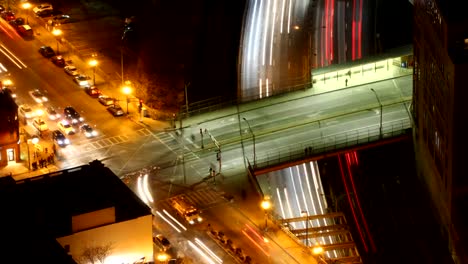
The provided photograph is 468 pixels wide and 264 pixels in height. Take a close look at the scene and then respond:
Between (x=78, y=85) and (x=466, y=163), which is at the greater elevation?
(x=78, y=85)

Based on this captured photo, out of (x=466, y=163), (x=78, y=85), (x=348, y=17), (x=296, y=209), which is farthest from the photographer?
(x=348, y=17)

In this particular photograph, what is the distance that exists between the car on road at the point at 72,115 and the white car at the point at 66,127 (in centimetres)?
56

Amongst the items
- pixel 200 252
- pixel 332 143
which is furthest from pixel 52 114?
pixel 200 252

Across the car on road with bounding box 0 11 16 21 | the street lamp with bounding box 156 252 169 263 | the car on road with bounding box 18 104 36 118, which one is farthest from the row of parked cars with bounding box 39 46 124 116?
the street lamp with bounding box 156 252 169 263

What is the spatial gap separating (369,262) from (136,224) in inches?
731

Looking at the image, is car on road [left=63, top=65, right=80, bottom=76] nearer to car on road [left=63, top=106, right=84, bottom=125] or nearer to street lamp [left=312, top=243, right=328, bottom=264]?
car on road [left=63, top=106, right=84, bottom=125]

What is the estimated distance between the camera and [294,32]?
372ft

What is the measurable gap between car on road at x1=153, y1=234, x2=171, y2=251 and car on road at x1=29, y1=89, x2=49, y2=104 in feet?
76.9

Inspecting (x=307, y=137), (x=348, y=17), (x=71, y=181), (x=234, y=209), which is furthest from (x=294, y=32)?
(x=71, y=181)

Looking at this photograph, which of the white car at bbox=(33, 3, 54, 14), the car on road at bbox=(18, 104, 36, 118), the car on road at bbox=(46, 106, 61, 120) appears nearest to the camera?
the car on road at bbox=(18, 104, 36, 118)

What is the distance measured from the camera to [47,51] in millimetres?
111875

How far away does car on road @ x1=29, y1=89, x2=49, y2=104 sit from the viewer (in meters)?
105

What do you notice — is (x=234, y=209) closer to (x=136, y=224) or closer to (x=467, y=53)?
(x=136, y=224)

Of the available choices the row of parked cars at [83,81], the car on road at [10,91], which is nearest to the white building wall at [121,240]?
the row of parked cars at [83,81]
